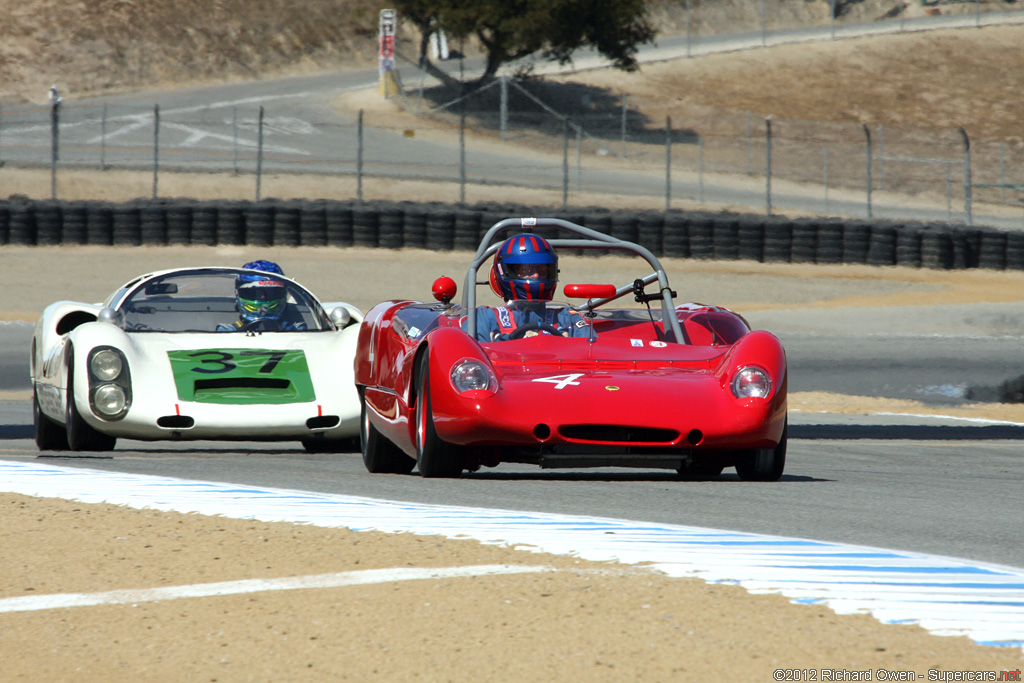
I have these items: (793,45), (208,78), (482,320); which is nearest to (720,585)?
(482,320)

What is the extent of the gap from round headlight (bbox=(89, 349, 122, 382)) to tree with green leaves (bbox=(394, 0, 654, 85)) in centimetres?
3546

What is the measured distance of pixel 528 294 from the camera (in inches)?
290

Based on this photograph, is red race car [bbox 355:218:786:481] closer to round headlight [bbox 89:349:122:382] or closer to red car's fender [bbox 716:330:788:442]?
red car's fender [bbox 716:330:788:442]

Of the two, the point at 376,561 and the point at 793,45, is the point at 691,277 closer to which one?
the point at 376,561

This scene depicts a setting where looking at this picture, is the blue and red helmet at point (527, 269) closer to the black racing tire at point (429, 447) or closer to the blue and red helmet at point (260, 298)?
the black racing tire at point (429, 447)

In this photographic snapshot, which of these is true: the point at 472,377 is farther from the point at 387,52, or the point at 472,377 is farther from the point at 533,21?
the point at 387,52

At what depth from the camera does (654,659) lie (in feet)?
10.9

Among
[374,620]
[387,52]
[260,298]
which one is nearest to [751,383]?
[374,620]

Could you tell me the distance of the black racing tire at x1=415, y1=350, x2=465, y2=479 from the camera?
6395 millimetres

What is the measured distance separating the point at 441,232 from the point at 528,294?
16.4 meters

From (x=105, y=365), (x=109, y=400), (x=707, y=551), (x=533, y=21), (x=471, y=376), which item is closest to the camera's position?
(x=707, y=551)

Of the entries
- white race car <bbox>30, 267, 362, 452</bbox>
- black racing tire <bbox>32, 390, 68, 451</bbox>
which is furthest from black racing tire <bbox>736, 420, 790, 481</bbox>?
black racing tire <bbox>32, 390, 68, 451</bbox>

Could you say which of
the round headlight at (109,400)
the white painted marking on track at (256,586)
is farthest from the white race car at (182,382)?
the white painted marking on track at (256,586)

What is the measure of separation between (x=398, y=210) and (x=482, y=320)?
16912mm
